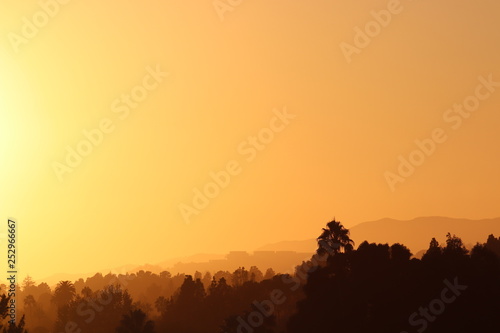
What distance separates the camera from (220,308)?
146 meters

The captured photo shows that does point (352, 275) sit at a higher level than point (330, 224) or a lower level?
lower

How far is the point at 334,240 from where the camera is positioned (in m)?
90.6

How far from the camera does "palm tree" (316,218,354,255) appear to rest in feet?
295

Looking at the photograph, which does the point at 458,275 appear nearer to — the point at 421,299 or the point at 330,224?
the point at 421,299

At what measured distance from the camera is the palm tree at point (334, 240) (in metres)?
90.1

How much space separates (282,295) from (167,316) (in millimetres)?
24027

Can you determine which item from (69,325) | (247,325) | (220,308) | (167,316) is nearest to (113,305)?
(69,325)
